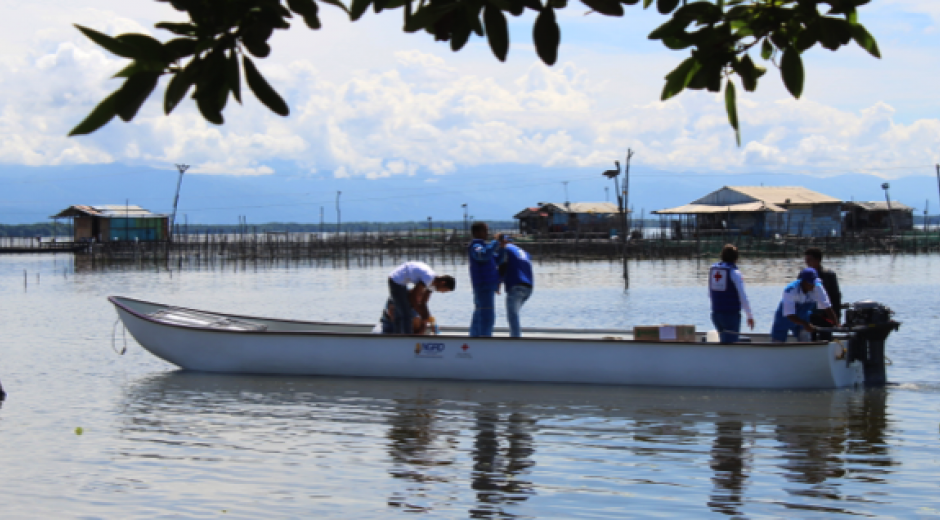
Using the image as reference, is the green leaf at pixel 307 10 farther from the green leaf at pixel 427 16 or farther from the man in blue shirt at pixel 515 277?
the man in blue shirt at pixel 515 277

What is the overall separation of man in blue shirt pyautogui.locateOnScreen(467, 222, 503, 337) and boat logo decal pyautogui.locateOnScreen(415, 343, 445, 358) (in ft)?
1.94

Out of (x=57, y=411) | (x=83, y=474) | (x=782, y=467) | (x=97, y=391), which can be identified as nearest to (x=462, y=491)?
(x=782, y=467)

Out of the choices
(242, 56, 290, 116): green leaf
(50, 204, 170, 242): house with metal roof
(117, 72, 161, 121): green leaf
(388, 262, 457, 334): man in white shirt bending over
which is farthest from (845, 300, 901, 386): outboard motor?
(50, 204, 170, 242): house with metal roof

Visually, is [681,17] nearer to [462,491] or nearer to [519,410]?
[462,491]

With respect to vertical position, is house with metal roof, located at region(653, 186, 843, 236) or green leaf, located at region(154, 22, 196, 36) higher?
house with metal roof, located at region(653, 186, 843, 236)

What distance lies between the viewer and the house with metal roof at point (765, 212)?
2362 inches

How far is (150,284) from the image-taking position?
39062mm

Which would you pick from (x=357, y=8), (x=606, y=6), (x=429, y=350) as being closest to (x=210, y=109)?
(x=357, y=8)

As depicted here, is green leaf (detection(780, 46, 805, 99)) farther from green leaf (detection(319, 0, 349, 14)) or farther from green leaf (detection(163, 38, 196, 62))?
green leaf (detection(163, 38, 196, 62))

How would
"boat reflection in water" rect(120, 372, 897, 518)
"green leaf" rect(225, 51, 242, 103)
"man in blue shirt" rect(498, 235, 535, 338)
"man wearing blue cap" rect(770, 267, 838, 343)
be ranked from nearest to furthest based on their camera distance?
"green leaf" rect(225, 51, 242, 103), "boat reflection in water" rect(120, 372, 897, 518), "man wearing blue cap" rect(770, 267, 838, 343), "man in blue shirt" rect(498, 235, 535, 338)

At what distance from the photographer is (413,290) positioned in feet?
38.9

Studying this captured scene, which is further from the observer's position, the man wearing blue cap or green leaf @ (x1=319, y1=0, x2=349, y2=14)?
the man wearing blue cap

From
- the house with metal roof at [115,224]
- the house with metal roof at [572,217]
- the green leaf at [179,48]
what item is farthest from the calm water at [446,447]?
the house with metal roof at [572,217]

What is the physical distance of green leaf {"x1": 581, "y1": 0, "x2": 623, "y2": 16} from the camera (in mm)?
2748
